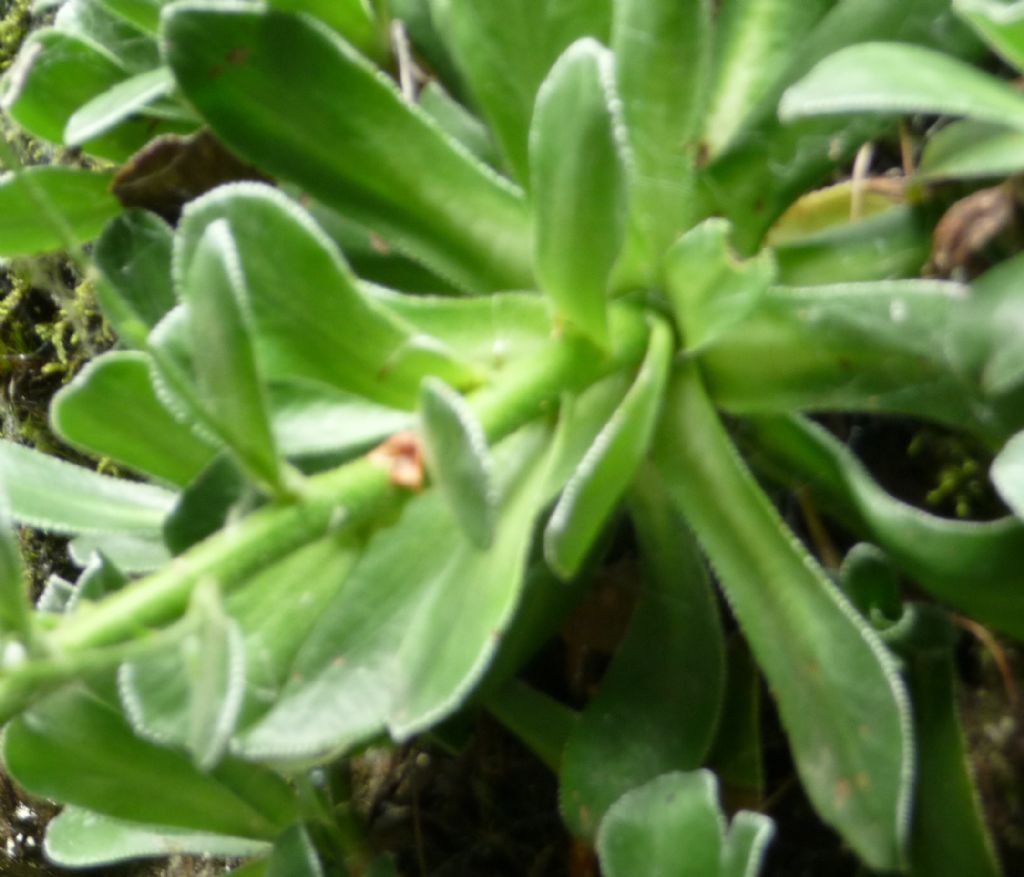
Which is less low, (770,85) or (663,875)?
(770,85)

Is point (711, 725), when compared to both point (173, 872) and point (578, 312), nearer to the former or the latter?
point (578, 312)

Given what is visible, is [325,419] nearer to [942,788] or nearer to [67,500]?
[67,500]

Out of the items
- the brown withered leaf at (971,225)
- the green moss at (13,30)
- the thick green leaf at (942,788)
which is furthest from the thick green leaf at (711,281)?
the green moss at (13,30)

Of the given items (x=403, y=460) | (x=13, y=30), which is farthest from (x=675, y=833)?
(x=13, y=30)

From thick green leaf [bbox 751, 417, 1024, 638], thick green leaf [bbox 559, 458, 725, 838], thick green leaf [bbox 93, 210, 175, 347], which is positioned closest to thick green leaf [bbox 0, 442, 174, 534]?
thick green leaf [bbox 93, 210, 175, 347]

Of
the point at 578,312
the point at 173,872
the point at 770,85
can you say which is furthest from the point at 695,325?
the point at 173,872

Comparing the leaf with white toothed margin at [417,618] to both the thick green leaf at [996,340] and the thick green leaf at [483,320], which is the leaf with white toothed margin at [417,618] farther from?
the thick green leaf at [996,340]
